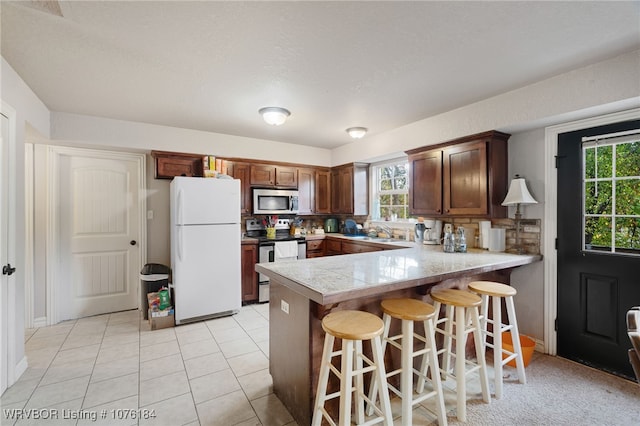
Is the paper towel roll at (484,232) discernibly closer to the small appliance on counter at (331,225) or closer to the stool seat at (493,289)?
the stool seat at (493,289)

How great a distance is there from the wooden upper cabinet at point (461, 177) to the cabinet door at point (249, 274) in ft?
7.41

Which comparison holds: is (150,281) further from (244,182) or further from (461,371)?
(461,371)

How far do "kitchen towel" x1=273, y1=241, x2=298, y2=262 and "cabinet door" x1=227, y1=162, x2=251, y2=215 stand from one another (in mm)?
710

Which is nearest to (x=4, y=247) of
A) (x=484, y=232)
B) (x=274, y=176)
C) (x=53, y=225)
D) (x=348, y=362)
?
(x=53, y=225)

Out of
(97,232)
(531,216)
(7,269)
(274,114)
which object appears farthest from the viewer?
(97,232)

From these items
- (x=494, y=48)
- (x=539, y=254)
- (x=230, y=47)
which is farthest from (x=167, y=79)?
(x=539, y=254)

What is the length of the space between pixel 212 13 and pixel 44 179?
325 cm

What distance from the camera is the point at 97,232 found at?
367 centimetres

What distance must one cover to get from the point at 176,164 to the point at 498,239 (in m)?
3.97

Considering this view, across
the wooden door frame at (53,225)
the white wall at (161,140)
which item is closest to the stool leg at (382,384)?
the white wall at (161,140)

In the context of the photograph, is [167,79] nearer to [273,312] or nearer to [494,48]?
[273,312]

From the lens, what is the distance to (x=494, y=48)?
1.93 m

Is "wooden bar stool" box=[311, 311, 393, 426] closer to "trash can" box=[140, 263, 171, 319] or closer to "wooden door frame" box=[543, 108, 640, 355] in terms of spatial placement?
"wooden door frame" box=[543, 108, 640, 355]

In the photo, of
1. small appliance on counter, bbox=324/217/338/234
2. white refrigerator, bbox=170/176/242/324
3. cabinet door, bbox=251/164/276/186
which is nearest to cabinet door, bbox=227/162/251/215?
cabinet door, bbox=251/164/276/186
